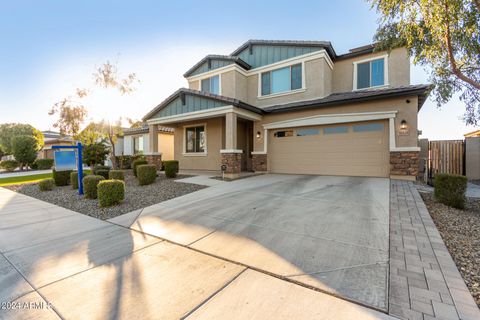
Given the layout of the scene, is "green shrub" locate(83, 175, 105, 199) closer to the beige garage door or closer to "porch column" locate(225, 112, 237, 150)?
"porch column" locate(225, 112, 237, 150)

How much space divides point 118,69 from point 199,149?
6147 mm

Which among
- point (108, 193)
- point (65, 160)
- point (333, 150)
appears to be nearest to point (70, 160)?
point (65, 160)

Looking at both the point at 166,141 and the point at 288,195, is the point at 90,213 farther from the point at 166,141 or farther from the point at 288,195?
the point at 166,141

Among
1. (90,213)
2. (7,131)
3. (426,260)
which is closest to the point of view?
(426,260)

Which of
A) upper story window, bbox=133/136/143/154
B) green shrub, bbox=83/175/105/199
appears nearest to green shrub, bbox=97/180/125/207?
green shrub, bbox=83/175/105/199

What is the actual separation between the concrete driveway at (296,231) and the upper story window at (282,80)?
7.80 meters

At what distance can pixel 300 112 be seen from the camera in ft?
36.2

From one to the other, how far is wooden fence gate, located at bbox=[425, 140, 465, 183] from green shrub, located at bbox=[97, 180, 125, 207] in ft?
42.5

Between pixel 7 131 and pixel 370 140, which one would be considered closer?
pixel 370 140

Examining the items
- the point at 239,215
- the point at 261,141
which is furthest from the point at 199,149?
the point at 239,215

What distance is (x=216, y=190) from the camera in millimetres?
7637

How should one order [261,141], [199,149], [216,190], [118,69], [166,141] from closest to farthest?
[216,190] < [118,69] < [261,141] < [199,149] < [166,141]

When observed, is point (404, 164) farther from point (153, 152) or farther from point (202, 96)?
point (153, 152)

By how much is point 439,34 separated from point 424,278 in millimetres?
4839
